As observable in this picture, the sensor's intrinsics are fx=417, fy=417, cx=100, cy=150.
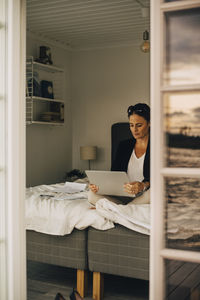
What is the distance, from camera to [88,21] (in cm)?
563

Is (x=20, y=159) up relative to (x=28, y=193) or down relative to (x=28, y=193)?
up

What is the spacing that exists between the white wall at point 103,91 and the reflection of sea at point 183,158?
4589 millimetres

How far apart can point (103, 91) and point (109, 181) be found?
368 centimetres

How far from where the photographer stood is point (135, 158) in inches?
156

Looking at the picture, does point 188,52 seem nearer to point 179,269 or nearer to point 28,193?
point 179,269

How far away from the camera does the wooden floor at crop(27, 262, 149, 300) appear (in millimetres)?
3459

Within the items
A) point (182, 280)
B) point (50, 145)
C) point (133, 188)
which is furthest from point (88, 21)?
point (182, 280)

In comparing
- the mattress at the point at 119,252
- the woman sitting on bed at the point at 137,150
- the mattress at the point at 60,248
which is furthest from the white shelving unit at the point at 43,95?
the mattress at the point at 119,252

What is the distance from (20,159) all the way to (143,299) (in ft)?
5.45

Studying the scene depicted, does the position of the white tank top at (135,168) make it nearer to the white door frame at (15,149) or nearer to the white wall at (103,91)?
the white door frame at (15,149)

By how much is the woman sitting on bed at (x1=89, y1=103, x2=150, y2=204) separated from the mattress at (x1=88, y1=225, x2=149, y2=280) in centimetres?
40

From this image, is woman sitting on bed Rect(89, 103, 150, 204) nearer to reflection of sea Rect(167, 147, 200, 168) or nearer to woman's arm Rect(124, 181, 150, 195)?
woman's arm Rect(124, 181, 150, 195)

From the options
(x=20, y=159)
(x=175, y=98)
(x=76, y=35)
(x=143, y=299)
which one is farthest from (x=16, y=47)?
(x=76, y=35)

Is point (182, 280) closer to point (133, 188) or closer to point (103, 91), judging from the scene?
point (133, 188)
